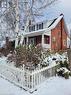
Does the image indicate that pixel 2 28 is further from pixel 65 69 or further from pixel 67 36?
pixel 67 36

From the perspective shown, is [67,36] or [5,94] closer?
[5,94]

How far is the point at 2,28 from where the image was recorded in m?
25.7

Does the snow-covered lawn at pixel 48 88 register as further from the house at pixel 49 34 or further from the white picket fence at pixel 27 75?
the house at pixel 49 34

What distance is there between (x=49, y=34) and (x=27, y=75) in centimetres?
2478

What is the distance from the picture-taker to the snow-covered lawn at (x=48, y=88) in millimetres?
11344

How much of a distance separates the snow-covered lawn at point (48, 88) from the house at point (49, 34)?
22194 millimetres

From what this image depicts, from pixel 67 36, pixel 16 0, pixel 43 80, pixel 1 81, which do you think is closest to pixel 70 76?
pixel 43 80

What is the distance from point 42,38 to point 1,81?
22.2 m

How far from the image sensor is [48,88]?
466 inches

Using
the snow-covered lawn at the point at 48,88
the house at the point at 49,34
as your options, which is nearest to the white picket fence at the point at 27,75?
the snow-covered lawn at the point at 48,88

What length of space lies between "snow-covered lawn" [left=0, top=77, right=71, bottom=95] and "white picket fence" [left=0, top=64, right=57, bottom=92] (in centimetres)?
27

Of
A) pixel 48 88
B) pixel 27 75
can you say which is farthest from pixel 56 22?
pixel 48 88

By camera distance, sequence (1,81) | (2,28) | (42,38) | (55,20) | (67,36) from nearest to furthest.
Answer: (1,81) → (2,28) → (42,38) → (55,20) → (67,36)

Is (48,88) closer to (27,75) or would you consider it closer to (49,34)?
(27,75)
